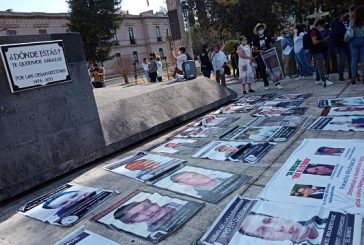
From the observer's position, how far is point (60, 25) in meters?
42.6

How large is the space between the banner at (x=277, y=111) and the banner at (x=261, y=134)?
86 centimetres

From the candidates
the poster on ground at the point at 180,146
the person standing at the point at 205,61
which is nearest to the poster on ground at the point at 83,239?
the poster on ground at the point at 180,146

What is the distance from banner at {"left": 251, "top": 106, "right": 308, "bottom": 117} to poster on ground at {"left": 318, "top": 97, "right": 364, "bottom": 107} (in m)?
0.38

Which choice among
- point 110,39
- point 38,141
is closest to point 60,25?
point 110,39

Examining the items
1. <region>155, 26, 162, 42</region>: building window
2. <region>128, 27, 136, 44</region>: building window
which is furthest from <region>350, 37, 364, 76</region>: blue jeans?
<region>155, 26, 162, 42</region>: building window

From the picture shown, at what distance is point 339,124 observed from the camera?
4.60 metres

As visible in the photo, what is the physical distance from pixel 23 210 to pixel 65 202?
17.2 inches

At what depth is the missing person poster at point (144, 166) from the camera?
12.8 feet

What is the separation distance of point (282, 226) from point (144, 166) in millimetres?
2196

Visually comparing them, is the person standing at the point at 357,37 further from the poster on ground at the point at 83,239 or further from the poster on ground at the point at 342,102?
the poster on ground at the point at 83,239

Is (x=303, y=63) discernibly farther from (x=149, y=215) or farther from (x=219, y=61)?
(x=149, y=215)

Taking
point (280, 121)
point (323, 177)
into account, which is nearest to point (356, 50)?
point (280, 121)

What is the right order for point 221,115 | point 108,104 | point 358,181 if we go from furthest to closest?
point 221,115 → point 108,104 → point 358,181

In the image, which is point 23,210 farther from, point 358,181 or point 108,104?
point 358,181
